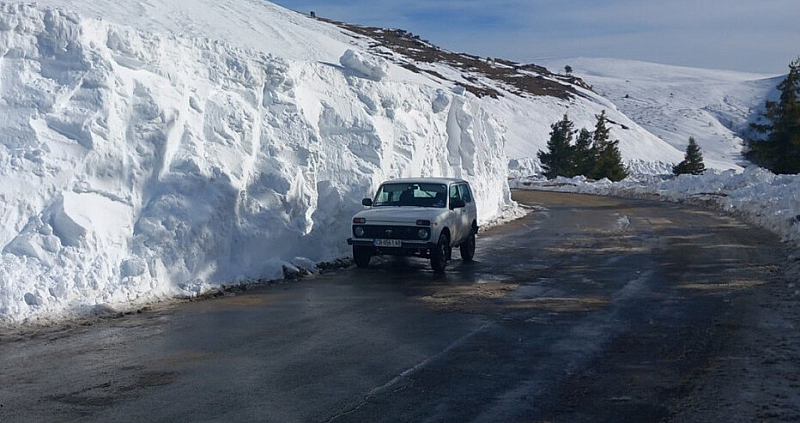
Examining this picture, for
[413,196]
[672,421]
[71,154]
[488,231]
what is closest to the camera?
[672,421]

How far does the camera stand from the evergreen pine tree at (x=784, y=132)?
148 ft

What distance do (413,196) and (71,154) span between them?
6.41 metres

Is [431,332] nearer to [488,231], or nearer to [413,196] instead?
[413,196]

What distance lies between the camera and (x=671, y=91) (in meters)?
177

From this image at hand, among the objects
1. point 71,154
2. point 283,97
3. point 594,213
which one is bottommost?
point 594,213

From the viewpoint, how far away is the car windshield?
16188 mm

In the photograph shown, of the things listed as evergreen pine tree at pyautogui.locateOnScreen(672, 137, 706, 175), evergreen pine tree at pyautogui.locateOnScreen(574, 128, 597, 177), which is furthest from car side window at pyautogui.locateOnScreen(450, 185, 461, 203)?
evergreen pine tree at pyautogui.locateOnScreen(574, 128, 597, 177)

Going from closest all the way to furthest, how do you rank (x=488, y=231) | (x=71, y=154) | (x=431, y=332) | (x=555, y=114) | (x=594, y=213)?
(x=431, y=332), (x=71, y=154), (x=488, y=231), (x=594, y=213), (x=555, y=114)

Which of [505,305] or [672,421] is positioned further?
[505,305]

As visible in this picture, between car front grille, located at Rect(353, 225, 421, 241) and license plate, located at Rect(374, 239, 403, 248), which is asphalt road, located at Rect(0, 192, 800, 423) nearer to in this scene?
license plate, located at Rect(374, 239, 403, 248)

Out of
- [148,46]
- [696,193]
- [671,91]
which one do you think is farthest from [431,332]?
[671,91]

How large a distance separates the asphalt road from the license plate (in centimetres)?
51

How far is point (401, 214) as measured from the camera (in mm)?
15219

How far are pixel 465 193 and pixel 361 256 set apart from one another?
3264 millimetres
